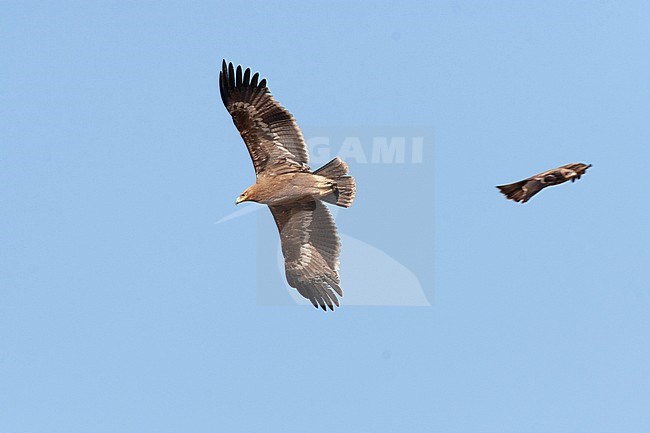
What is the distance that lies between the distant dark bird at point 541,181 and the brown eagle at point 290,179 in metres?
2.29

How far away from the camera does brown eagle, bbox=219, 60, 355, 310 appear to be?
1145cm

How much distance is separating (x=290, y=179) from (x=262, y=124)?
0.75 meters

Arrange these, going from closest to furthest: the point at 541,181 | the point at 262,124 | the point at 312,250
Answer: the point at 541,181
the point at 262,124
the point at 312,250

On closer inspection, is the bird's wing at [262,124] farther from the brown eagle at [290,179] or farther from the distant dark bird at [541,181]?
the distant dark bird at [541,181]

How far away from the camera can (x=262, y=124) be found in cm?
1155

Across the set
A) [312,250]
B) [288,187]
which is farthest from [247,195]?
[312,250]

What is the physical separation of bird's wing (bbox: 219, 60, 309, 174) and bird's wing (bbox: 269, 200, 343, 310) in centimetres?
90

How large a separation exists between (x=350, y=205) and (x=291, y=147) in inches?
39.0

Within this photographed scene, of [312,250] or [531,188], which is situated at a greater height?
[531,188]

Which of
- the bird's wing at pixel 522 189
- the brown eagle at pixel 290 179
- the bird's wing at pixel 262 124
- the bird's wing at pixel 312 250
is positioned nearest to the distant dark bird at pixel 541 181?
the bird's wing at pixel 522 189

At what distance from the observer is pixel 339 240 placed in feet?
41.5

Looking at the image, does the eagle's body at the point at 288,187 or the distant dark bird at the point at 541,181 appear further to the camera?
the eagle's body at the point at 288,187

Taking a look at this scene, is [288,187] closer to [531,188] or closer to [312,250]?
[312,250]

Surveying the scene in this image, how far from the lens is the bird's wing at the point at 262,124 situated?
11438 millimetres
